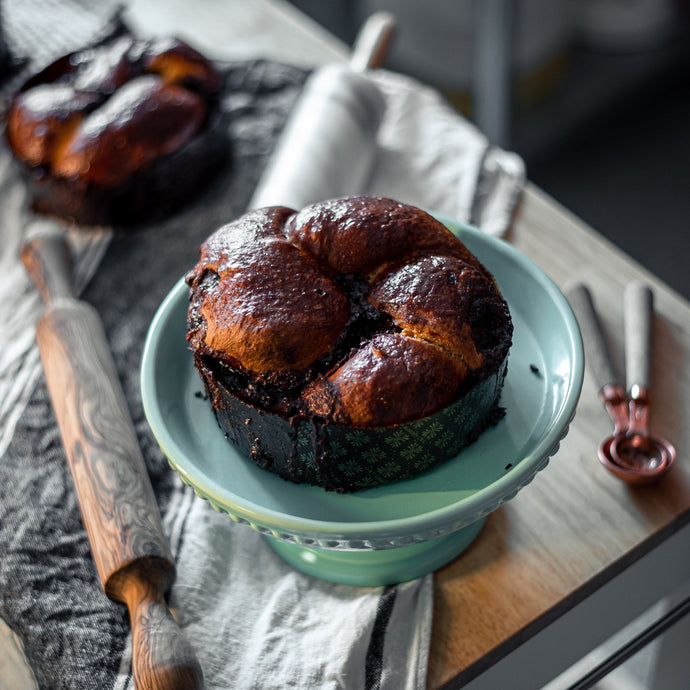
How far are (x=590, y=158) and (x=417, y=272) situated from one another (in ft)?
5.31

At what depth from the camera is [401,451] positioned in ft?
1.82

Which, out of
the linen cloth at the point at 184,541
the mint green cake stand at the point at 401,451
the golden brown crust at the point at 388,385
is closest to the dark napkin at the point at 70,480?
the linen cloth at the point at 184,541

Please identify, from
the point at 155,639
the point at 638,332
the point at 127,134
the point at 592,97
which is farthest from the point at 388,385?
the point at 592,97

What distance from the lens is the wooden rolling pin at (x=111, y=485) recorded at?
56 cm

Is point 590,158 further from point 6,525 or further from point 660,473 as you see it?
point 6,525

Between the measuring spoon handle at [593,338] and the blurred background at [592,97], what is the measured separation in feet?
3.56

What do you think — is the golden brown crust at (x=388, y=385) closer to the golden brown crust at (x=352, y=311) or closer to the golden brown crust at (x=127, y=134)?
the golden brown crust at (x=352, y=311)

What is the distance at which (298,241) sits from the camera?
60 centimetres

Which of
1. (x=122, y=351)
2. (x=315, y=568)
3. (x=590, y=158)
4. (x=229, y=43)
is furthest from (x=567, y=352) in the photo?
(x=590, y=158)

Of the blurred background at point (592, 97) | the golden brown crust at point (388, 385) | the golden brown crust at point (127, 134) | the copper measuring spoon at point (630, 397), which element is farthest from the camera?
the blurred background at point (592, 97)

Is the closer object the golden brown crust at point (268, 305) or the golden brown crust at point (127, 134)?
the golden brown crust at point (268, 305)

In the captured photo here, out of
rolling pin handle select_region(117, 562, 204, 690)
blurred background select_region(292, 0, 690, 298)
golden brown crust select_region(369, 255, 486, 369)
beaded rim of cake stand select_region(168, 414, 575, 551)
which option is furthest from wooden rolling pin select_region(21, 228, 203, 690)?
blurred background select_region(292, 0, 690, 298)

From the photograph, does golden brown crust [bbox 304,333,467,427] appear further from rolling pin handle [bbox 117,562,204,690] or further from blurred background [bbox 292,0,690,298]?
blurred background [bbox 292,0,690,298]

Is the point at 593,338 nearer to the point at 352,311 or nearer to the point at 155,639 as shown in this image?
the point at 352,311
